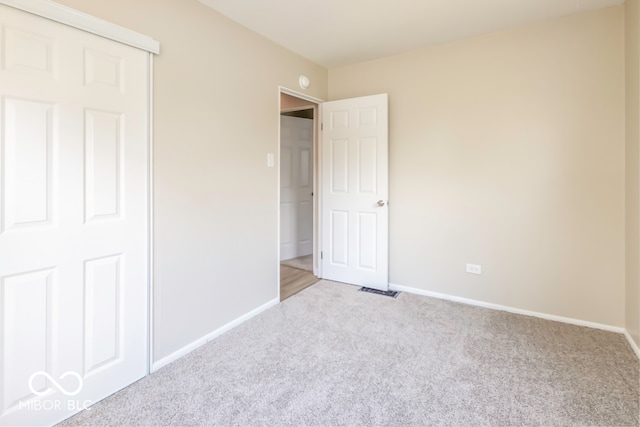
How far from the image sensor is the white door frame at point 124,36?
56.1 inches

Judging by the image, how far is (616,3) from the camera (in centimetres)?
233

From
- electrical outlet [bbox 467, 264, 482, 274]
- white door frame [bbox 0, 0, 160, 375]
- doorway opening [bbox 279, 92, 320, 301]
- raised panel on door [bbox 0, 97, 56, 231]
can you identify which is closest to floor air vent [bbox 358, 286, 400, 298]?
electrical outlet [bbox 467, 264, 482, 274]

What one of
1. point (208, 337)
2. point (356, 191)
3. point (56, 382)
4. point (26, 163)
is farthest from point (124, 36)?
point (356, 191)

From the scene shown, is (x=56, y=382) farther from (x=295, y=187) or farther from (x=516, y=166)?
(x=295, y=187)

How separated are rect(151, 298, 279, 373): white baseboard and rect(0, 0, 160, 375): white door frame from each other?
81 millimetres

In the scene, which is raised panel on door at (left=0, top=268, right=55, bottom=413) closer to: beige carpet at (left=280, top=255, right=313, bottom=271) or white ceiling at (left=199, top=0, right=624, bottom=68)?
white ceiling at (left=199, top=0, right=624, bottom=68)

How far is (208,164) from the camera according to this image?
232cm

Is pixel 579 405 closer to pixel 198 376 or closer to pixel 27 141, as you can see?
pixel 198 376

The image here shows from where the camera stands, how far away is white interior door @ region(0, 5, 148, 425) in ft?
4.60

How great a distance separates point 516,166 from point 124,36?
117 inches

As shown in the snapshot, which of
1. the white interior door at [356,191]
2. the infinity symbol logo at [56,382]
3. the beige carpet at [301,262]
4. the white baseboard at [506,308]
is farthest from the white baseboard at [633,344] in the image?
the infinity symbol logo at [56,382]

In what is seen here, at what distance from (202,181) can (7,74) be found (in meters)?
1.11

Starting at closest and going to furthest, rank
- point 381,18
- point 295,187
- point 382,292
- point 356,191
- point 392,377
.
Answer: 1. point 392,377
2. point 381,18
3. point 382,292
4. point 356,191
5. point 295,187

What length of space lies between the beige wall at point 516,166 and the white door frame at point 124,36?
2.28 meters
